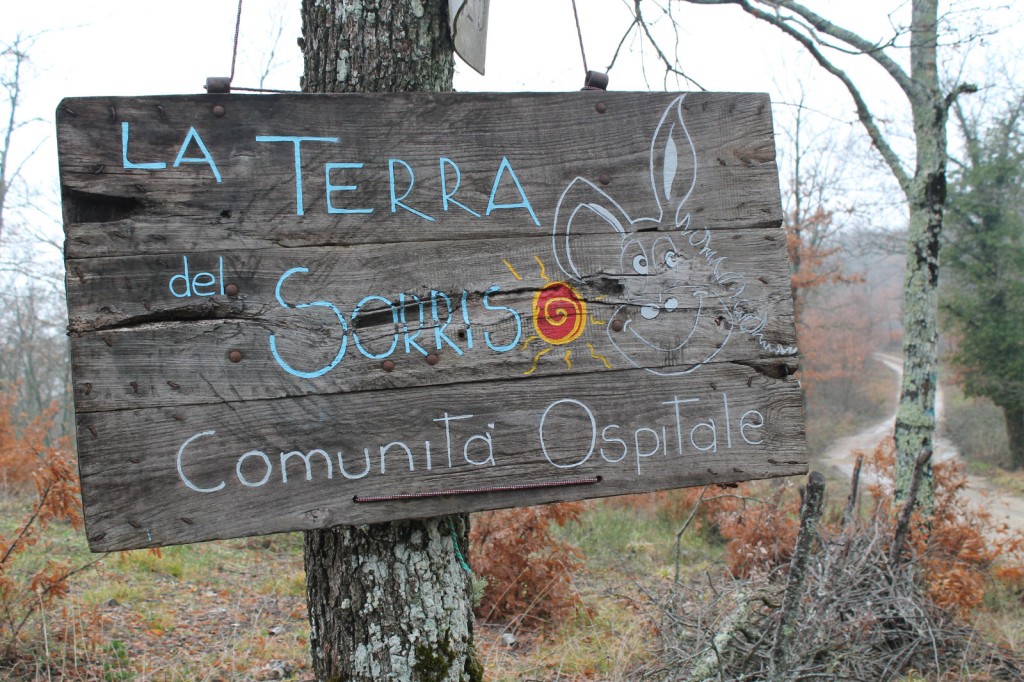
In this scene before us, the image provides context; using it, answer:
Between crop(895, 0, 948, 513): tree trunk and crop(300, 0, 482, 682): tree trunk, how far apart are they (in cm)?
642

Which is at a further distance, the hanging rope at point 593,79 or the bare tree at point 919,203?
the bare tree at point 919,203

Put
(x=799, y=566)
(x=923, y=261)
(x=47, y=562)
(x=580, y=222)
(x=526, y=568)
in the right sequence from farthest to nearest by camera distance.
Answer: (x=923, y=261) < (x=526, y=568) < (x=47, y=562) < (x=799, y=566) < (x=580, y=222)

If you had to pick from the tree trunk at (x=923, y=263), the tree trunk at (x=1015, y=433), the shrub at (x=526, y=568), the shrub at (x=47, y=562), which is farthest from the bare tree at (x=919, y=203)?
the tree trunk at (x=1015, y=433)

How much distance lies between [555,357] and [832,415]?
34.1 m

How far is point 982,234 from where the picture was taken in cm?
2014

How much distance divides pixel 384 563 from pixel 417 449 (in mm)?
441

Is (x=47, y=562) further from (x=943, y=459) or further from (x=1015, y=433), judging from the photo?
(x=1015, y=433)

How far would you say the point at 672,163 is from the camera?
206cm

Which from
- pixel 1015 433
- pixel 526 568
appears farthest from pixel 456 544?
pixel 1015 433

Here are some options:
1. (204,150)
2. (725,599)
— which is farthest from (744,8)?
(204,150)

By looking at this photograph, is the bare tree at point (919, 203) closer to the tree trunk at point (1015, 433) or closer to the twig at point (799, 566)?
the twig at point (799, 566)

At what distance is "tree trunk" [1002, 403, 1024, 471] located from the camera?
1973 cm

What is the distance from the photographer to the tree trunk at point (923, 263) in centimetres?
726

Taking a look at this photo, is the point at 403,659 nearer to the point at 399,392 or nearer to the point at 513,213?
the point at 399,392
